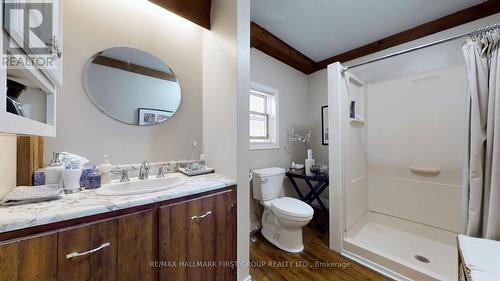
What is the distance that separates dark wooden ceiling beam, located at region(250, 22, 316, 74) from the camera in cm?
209

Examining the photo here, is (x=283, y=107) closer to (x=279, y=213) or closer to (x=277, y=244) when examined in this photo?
(x=279, y=213)

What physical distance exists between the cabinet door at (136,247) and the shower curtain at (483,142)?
6.79 feet

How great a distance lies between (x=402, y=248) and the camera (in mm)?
1832

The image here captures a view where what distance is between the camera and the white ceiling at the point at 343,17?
1716mm

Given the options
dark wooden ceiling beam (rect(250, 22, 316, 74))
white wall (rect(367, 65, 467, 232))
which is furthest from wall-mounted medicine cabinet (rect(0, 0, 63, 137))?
white wall (rect(367, 65, 467, 232))

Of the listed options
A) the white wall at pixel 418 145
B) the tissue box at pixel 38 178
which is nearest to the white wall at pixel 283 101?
the white wall at pixel 418 145

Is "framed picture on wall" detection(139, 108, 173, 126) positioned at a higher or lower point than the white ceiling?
lower

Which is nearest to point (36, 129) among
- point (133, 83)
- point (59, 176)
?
point (59, 176)

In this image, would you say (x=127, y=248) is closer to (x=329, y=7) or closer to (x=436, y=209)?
(x=329, y=7)

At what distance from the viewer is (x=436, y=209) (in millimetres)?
A: 1963

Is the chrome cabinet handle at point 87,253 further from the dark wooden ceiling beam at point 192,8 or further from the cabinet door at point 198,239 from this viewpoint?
the dark wooden ceiling beam at point 192,8

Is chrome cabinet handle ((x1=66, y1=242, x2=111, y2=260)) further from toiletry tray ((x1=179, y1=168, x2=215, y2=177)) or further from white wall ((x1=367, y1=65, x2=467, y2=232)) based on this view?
white wall ((x1=367, y1=65, x2=467, y2=232))

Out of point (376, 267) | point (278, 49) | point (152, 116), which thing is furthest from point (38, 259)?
point (278, 49)

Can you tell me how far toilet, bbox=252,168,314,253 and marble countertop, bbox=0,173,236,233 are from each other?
1.07 m
